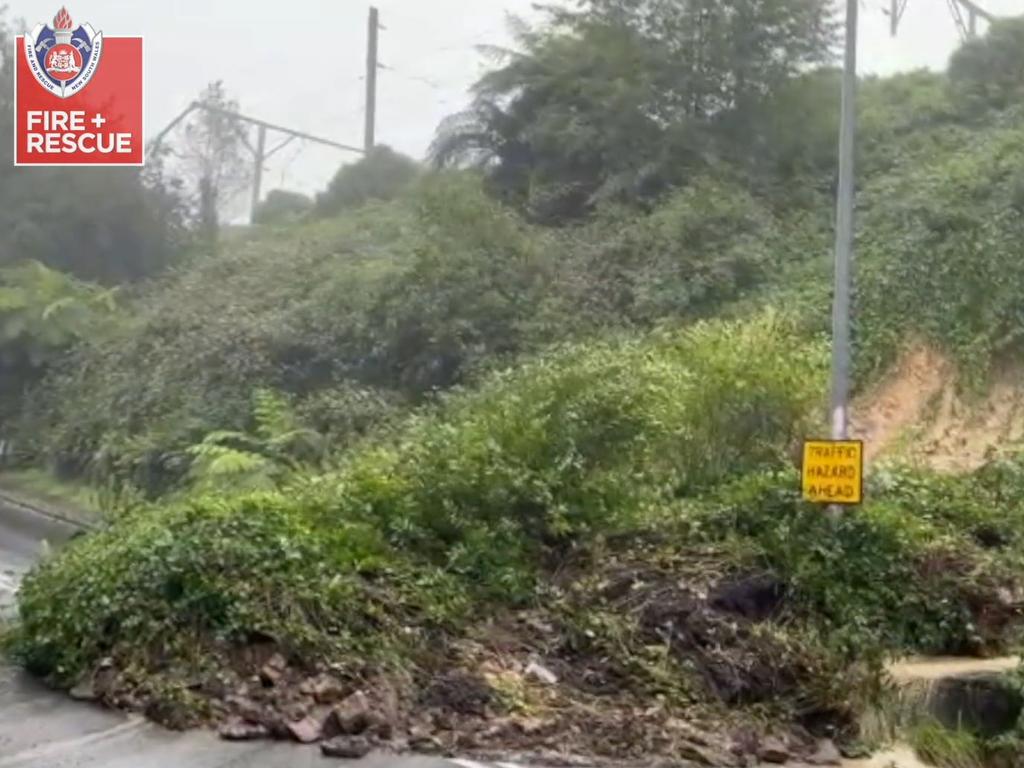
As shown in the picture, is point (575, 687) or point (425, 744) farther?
point (575, 687)

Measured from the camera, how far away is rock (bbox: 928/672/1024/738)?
1213 centimetres

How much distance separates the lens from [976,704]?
40.3 ft

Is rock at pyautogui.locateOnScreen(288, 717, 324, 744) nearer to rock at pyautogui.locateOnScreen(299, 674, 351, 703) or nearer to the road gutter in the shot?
rock at pyautogui.locateOnScreen(299, 674, 351, 703)

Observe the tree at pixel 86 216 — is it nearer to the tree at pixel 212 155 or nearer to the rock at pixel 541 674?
the tree at pixel 212 155

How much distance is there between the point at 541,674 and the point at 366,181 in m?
28.3

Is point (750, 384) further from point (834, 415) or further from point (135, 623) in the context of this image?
point (135, 623)

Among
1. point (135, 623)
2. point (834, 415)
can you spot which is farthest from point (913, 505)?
point (135, 623)

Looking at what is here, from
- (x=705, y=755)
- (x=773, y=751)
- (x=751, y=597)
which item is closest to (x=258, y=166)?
(x=751, y=597)

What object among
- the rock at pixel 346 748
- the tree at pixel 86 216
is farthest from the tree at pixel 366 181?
the rock at pixel 346 748

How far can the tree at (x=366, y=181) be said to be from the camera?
38.2 metres

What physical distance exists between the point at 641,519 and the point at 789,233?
12.7 meters

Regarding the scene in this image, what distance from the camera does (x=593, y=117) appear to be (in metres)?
27.7

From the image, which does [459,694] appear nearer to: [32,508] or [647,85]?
[32,508]

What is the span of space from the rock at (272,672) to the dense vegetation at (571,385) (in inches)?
5.0
